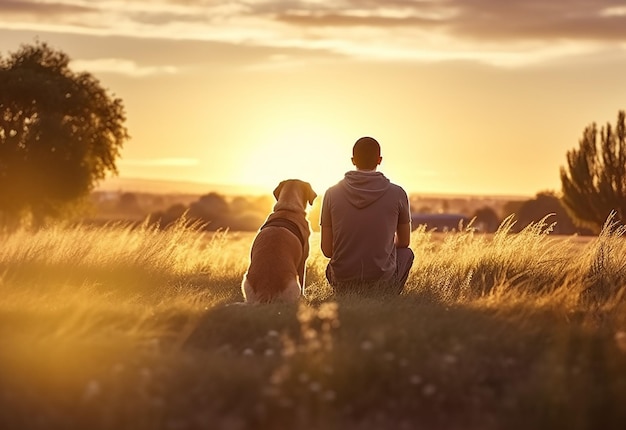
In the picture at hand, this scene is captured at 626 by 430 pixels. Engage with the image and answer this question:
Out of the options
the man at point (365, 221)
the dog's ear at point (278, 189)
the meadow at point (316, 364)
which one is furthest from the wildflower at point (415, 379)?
the dog's ear at point (278, 189)

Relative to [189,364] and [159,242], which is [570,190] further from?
[189,364]

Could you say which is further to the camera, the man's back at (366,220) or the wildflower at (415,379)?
the man's back at (366,220)

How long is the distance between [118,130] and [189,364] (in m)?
41.5

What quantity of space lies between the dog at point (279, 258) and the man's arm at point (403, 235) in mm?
1066

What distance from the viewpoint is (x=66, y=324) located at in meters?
7.55

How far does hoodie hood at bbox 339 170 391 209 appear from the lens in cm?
1064

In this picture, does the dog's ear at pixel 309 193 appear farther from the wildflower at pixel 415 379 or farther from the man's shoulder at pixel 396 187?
the wildflower at pixel 415 379

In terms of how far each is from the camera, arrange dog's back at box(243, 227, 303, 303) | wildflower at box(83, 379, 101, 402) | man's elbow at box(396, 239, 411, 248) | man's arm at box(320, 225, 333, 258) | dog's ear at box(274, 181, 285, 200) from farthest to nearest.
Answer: man's elbow at box(396, 239, 411, 248) → dog's ear at box(274, 181, 285, 200) → man's arm at box(320, 225, 333, 258) → dog's back at box(243, 227, 303, 303) → wildflower at box(83, 379, 101, 402)

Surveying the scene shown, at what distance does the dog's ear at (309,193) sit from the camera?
11000 mm

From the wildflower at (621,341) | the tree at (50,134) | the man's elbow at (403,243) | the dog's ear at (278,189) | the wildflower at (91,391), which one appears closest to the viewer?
the wildflower at (91,391)

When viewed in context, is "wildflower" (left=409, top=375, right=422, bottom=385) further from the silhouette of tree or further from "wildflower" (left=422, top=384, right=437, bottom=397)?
the silhouette of tree

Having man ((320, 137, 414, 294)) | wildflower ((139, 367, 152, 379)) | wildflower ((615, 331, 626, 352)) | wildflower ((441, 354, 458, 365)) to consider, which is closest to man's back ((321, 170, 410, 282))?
man ((320, 137, 414, 294))

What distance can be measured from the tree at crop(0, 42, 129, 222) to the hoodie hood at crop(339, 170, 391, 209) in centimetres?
3543

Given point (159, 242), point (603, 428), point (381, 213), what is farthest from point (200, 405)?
point (159, 242)
